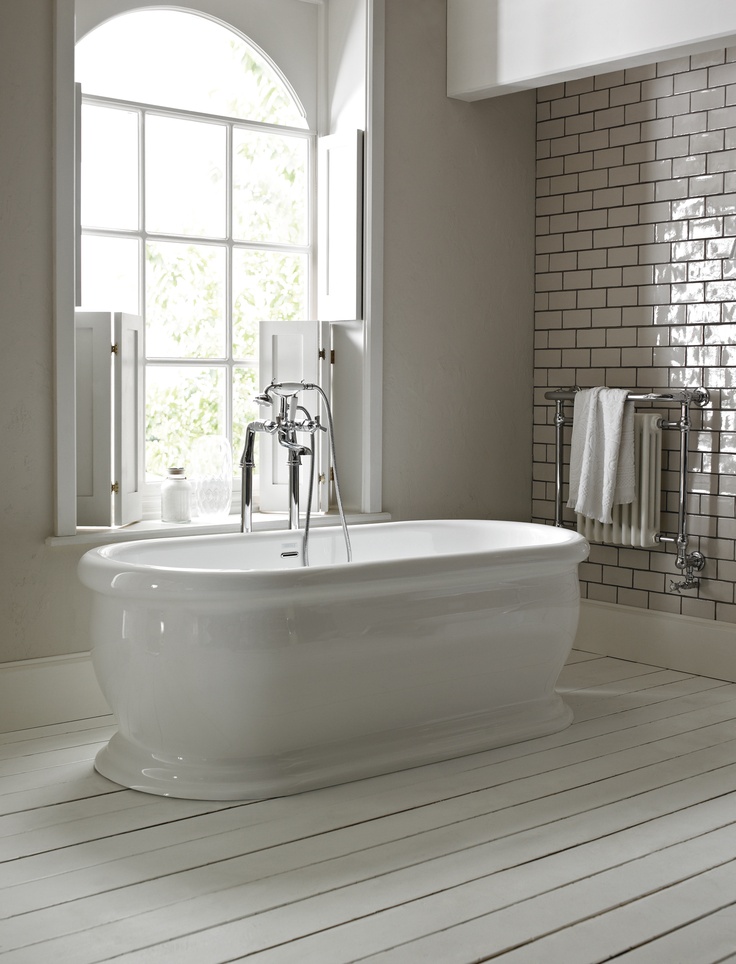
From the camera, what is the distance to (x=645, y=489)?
13.5ft

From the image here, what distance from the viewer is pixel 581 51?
377cm

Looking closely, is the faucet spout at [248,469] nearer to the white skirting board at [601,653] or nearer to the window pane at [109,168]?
the white skirting board at [601,653]

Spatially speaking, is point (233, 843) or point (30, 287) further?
point (30, 287)

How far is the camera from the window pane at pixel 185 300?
392 centimetres

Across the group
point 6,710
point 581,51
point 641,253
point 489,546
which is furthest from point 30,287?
point 641,253

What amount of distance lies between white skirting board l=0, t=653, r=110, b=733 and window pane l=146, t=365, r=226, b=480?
32.0 inches

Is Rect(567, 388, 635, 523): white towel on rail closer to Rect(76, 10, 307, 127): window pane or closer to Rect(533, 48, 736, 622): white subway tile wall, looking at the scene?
Rect(533, 48, 736, 622): white subway tile wall

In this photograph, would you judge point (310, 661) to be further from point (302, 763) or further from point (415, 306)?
point (415, 306)

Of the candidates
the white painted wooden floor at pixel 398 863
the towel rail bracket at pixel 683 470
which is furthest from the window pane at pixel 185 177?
the white painted wooden floor at pixel 398 863

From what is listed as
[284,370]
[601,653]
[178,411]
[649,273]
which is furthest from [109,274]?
[601,653]

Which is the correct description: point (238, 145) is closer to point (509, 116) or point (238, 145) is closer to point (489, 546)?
point (509, 116)

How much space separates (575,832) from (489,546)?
1384mm

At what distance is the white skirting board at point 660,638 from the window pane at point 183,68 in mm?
2328

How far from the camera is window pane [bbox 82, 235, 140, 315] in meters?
3.75
